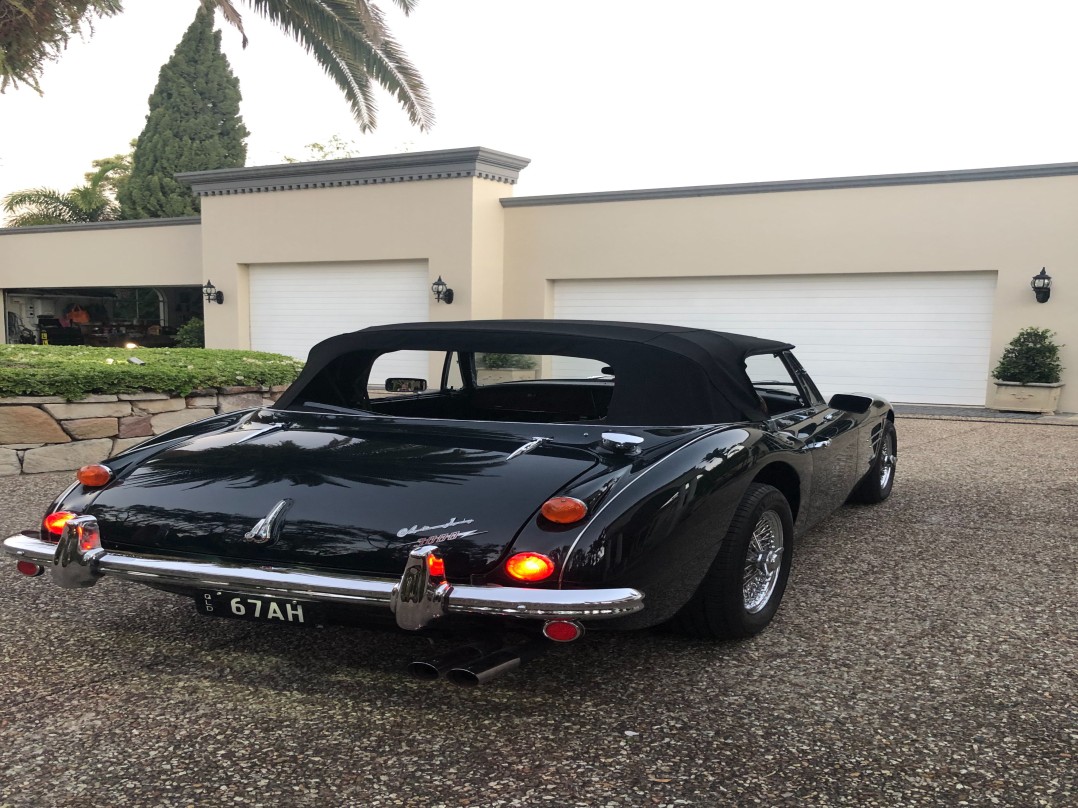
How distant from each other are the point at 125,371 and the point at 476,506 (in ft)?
18.3

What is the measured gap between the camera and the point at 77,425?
7.05 m

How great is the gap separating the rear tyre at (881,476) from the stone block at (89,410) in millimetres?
5404

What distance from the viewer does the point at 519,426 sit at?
10.7 feet

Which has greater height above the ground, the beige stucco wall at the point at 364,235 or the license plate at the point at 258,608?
the beige stucco wall at the point at 364,235

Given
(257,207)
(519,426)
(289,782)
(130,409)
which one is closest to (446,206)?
(257,207)

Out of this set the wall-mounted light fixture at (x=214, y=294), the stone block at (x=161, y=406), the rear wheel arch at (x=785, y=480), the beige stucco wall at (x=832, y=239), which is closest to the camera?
the rear wheel arch at (x=785, y=480)

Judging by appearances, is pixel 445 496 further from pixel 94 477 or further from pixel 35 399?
pixel 35 399

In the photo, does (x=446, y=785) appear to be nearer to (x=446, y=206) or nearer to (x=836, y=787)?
(x=836, y=787)

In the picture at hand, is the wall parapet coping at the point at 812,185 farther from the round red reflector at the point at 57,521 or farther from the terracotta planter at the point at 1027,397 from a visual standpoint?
the round red reflector at the point at 57,521

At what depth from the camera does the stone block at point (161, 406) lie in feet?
24.5

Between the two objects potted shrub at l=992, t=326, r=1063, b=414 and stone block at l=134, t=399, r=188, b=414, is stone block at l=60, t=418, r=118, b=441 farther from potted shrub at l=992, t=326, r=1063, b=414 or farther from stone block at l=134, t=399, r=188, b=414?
potted shrub at l=992, t=326, r=1063, b=414

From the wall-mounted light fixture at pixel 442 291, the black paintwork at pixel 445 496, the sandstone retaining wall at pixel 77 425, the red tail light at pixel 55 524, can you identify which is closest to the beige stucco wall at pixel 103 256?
the wall-mounted light fixture at pixel 442 291

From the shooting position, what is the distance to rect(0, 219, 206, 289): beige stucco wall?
1930cm

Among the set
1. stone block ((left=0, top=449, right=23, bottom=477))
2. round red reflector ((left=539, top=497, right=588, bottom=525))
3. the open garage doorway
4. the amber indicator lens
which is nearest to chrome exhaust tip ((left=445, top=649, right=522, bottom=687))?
the amber indicator lens
